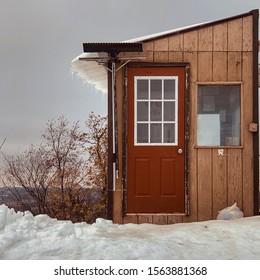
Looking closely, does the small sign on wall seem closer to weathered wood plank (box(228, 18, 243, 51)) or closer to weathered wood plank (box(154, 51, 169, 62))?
weathered wood plank (box(228, 18, 243, 51))

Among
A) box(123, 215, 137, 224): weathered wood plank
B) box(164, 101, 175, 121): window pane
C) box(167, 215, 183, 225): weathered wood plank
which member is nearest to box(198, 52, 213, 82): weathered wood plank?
box(164, 101, 175, 121): window pane

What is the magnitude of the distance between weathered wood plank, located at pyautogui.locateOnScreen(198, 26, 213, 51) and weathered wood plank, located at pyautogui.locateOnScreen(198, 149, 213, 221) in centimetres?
129

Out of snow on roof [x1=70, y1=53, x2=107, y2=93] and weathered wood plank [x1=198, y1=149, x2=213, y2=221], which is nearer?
weathered wood plank [x1=198, y1=149, x2=213, y2=221]

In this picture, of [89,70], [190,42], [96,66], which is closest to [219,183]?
[190,42]

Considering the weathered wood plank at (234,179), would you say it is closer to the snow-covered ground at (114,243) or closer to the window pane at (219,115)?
the window pane at (219,115)

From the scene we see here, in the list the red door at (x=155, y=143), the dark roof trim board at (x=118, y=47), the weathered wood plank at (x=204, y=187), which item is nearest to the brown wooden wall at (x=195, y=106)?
the weathered wood plank at (x=204, y=187)

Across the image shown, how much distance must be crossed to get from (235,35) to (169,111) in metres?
1.28

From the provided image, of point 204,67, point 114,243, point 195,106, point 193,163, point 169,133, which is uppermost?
point 204,67

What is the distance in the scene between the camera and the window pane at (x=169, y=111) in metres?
5.62

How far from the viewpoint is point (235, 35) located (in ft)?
18.7

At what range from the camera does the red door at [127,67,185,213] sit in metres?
5.58

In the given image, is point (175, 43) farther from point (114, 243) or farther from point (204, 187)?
point (114, 243)

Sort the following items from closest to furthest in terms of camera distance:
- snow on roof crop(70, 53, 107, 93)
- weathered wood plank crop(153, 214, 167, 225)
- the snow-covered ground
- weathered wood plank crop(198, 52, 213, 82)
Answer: the snow-covered ground
weathered wood plank crop(153, 214, 167, 225)
weathered wood plank crop(198, 52, 213, 82)
snow on roof crop(70, 53, 107, 93)
